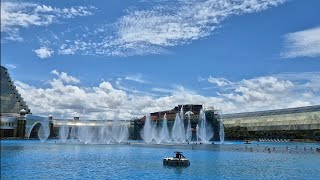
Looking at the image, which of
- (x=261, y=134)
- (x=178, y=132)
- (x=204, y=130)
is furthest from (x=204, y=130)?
(x=261, y=134)

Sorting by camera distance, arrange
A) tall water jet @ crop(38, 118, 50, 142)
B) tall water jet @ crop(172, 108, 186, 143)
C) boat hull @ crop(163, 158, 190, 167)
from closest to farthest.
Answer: boat hull @ crop(163, 158, 190, 167)
tall water jet @ crop(172, 108, 186, 143)
tall water jet @ crop(38, 118, 50, 142)

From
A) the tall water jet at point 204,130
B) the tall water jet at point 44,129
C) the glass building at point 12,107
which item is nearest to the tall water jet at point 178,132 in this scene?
the tall water jet at point 204,130

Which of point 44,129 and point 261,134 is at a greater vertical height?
point 44,129

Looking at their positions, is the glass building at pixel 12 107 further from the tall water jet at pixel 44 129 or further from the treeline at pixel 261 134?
the treeline at pixel 261 134

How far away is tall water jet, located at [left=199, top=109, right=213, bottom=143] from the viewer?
522 feet

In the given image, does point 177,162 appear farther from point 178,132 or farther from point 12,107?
point 12,107

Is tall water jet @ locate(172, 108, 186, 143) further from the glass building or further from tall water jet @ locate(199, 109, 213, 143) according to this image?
the glass building

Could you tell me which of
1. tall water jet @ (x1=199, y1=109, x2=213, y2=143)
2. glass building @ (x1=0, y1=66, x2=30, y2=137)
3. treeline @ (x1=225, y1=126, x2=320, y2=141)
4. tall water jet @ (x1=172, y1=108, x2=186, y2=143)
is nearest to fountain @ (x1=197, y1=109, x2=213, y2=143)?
tall water jet @ (x1=199, y1=109, x2=213, y2=143)

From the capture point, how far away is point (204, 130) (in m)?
162

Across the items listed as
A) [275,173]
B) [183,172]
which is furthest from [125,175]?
[275,173]

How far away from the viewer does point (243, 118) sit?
198 meters

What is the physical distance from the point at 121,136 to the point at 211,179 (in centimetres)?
11426

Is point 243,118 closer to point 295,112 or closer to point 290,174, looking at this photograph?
point 295,112

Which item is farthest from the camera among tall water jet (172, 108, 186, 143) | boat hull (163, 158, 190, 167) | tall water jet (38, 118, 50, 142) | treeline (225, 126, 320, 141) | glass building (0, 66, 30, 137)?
tall water jet (38, 118, 50, 142)
